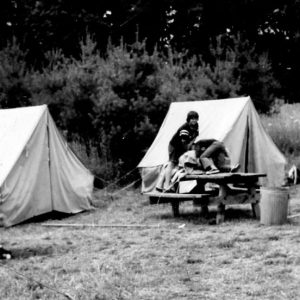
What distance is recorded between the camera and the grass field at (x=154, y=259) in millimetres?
4557

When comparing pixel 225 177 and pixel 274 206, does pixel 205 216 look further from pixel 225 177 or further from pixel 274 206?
pixel 274 206

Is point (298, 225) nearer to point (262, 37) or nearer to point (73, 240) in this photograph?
point (73, 240)

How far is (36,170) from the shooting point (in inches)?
352

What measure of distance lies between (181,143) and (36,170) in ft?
7.06

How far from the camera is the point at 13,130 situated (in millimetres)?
9195

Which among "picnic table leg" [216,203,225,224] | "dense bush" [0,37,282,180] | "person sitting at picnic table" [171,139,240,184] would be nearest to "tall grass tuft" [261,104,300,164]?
"dense bush" [0,37,282,180]

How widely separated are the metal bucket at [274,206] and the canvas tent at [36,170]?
331 centimetres

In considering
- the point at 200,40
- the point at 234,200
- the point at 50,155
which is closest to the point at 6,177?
the point at 50,155

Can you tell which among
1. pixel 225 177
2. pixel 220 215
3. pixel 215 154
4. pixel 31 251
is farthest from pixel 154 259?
pixel 215 154

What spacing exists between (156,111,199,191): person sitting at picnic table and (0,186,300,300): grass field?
65cm

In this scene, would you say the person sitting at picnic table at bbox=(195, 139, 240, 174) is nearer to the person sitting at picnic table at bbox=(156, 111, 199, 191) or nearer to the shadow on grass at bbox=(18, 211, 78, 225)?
the person sitting at picnic table at bbox=(156, 111, 199, 191)

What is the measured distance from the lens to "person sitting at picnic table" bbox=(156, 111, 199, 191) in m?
8.54

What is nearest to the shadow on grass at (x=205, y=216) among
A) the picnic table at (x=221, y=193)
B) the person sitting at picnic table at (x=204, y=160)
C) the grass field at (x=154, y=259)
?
the grass field at (x=154, y=259)

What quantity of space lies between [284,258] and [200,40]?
17.1 meters
